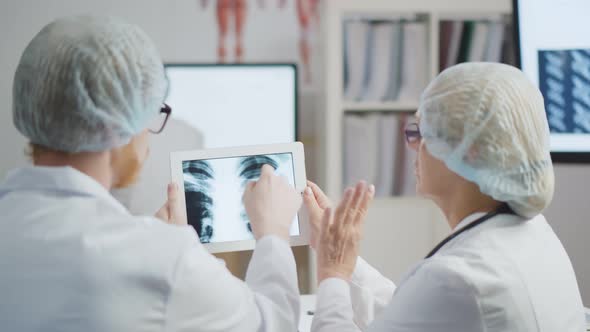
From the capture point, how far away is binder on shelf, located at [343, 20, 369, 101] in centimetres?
315

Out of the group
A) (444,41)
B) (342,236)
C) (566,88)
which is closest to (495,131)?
(342,236)

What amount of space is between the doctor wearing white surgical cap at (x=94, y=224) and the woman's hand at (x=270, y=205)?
18cm

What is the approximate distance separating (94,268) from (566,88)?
71.0 inches

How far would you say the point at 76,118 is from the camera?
1.08 meters

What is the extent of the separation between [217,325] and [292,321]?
189 mm

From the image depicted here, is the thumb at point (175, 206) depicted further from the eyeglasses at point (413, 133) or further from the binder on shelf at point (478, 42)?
the binder on shelf at point (478, 42)

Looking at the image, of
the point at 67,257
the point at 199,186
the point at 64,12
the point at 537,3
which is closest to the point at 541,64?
the point at 537,3

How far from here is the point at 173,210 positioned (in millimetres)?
1594

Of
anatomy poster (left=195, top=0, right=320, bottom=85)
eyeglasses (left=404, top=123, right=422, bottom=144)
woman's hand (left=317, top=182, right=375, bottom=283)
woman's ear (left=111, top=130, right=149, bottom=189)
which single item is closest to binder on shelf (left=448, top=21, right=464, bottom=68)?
anatomy poster (left=195, top=0, right=320, bottom=85)

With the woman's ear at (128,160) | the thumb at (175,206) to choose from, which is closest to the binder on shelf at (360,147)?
the thumb at (175,206)

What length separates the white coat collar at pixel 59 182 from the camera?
3.53 ft

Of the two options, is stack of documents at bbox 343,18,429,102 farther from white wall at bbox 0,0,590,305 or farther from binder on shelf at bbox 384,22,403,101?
white wall at bbox 0,0,590,305

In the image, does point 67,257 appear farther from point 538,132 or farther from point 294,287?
point 538,132

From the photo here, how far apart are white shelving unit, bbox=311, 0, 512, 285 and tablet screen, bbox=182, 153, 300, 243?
A: 1474 mm
